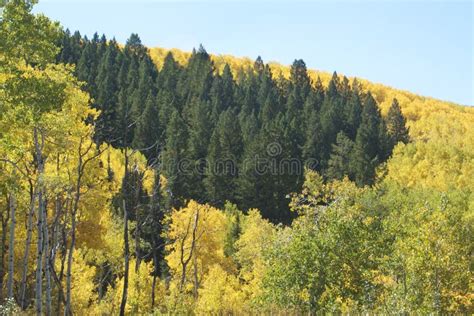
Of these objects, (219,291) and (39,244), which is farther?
(219,291)

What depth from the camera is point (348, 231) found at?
2462 cm

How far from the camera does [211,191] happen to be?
90688mm

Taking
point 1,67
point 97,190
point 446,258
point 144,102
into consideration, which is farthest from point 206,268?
point 144,102

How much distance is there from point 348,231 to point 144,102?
97552mm

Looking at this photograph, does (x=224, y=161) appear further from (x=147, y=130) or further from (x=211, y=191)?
(x=147, y=130)

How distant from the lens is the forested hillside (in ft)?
65.7

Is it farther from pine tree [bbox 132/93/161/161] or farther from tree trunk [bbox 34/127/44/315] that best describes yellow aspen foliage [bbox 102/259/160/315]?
pine tree [bbox 132/93/161/161]

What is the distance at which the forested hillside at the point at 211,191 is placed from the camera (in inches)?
789

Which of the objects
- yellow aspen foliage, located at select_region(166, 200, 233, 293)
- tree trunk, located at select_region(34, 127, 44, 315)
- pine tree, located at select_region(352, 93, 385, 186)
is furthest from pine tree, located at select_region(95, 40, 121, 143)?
tree trunk, located at select_region(34, 127, 44, 315)

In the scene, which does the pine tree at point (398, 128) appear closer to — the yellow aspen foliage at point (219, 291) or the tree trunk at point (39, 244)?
the yellow aspen foliage at point (219, 291)

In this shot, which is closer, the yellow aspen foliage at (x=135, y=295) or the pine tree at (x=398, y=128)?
the yellow aspen foliage at (x=135, y=295)

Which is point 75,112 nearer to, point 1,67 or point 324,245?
point 1,67

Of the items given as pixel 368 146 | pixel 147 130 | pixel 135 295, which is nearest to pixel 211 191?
pixel 147 130

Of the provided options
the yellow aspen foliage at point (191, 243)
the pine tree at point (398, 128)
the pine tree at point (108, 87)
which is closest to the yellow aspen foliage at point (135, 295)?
the yellow aspen foliage at point (191, 243)
